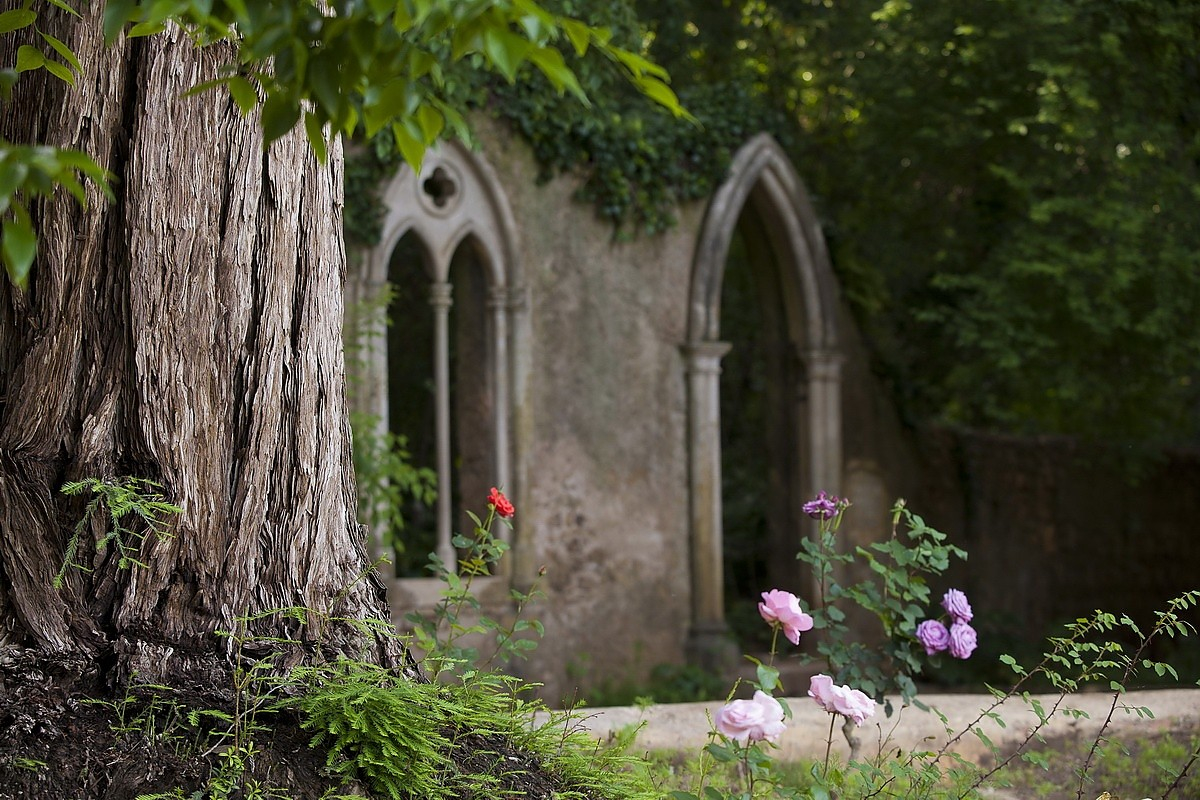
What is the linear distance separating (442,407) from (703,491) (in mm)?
1788

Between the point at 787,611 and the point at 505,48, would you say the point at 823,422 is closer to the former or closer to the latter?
the point at 787,611

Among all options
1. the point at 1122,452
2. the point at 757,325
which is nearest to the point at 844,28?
the point at 757,325

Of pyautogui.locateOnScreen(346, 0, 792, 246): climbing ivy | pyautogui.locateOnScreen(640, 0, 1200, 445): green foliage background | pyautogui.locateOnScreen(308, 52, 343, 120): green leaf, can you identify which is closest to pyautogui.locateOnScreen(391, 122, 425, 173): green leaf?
pyautogui.locateOnScreen(308, 52, 343, 120): green leaf

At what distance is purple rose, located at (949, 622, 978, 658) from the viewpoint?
2820 millimetres

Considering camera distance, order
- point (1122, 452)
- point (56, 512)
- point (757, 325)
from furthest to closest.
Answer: point (757, 325), point (1122, 452), point (56, 512)

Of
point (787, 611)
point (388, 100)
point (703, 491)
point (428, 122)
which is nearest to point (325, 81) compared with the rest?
point (388, 100)

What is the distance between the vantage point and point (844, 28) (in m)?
8.98

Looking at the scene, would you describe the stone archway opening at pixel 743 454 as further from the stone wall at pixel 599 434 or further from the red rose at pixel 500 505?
the red rose at pixel 500 505

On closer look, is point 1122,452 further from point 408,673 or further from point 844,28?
point 408,673

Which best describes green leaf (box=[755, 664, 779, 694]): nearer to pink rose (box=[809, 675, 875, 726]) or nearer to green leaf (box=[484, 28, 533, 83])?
pink rose (box=[809, 675, 875, 726])

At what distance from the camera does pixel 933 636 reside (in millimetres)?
2912

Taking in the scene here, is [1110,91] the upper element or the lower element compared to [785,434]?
upper

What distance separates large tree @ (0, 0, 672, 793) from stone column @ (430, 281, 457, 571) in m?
4.26

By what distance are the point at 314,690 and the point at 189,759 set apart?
0.24m
